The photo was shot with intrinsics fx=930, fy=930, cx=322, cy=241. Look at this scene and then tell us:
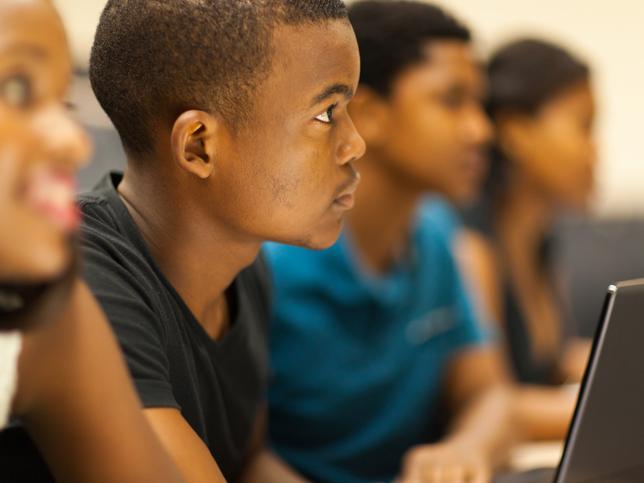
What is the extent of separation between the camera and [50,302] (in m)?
0.53

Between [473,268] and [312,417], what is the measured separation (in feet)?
1.94

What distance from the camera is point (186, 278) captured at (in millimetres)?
838

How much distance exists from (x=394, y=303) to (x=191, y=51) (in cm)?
74

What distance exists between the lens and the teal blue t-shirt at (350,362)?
1.34 metres

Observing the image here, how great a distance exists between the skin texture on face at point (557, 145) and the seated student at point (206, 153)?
1.19 meters

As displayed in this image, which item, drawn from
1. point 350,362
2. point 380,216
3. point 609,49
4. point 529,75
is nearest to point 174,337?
point 350,362

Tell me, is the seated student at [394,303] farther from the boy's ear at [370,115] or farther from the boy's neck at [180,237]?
the boy's neck at [180,237]

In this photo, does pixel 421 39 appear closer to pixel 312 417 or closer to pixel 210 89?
pixel 312 417

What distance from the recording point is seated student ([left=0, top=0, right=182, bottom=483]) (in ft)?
1.65

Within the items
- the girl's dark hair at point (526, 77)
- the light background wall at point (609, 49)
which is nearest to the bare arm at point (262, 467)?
the girl's dark hair at point (526, 77)

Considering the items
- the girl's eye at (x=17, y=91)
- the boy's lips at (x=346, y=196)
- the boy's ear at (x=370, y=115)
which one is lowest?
the boy's lips at (x=346, y=196)

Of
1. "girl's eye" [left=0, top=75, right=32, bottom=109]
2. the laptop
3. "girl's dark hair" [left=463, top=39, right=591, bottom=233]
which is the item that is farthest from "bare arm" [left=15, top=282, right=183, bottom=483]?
"girl's dark hair" [left=463, top=39, right=591, bottom=233]

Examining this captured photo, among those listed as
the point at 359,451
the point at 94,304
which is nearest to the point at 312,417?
the point at 359,451

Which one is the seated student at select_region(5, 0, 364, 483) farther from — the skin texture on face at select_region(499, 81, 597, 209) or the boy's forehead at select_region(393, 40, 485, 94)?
the skin texture on face at select_region(499, 81, 597, 209)
